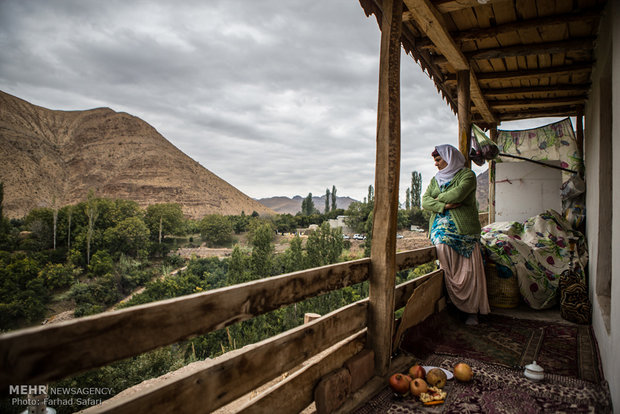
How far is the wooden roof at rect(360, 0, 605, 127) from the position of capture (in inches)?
113

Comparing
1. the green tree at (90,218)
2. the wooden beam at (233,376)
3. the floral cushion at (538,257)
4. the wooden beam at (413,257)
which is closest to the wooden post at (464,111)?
the floral cushion at (538,257)

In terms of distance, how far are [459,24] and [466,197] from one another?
1646 mm

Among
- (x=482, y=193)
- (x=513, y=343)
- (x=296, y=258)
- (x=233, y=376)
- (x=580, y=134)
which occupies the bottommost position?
(x=296, y=258)

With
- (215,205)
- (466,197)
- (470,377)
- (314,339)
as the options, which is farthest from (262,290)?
(215,205)

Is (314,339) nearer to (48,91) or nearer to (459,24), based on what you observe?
(459,24)

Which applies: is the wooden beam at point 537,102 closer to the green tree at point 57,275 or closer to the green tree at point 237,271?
the green tree at point 237,271

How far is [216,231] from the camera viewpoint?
78.8 metres

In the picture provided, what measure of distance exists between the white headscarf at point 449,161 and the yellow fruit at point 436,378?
1.93 metres

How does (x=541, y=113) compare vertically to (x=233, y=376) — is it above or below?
above

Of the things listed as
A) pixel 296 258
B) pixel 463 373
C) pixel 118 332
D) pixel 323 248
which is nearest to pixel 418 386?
pixel 463 373

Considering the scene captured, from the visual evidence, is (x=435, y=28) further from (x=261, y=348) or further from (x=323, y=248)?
(x=323, y=248)

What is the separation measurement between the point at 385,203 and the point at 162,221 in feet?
265

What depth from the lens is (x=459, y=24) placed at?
3.25m

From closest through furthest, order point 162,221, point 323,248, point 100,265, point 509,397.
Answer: point 509,397 → point 323,248 → point 100,265 → point 162,221
